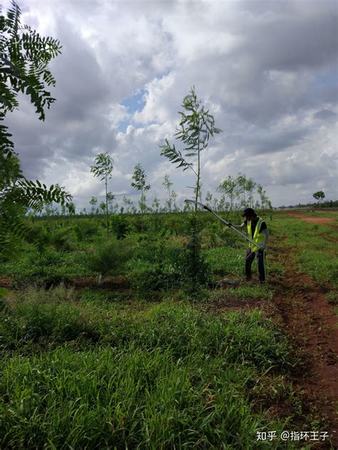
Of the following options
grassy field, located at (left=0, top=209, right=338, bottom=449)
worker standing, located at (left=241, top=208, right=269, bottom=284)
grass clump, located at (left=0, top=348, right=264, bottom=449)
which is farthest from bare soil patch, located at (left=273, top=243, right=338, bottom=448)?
grass clump, located at (left=0, top=348, right=264, bottom=449)

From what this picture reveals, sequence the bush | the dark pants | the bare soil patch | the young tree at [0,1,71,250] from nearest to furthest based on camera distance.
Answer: the young tree at [0,1,71,250] → the bare soil patch → the bush → the dark pants

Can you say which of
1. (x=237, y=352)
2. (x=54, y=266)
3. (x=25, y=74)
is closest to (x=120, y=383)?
(x=237, y=352)

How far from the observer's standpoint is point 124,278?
9633 mm

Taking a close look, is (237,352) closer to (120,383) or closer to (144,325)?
(144,325)

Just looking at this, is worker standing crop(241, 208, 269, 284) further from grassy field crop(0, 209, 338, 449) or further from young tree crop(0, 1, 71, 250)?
young tree crop(0, 1, 71, 250)

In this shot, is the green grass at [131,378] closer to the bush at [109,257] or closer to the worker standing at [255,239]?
the bush at [109,257]

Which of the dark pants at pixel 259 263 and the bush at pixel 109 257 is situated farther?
the dark pants at pixel 259 263

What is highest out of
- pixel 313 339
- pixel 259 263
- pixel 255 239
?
pixel 255 239

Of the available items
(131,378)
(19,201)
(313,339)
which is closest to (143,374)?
(131,378)

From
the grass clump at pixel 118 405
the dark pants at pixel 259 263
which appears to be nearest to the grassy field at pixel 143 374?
the grass clump at pixel 118 405

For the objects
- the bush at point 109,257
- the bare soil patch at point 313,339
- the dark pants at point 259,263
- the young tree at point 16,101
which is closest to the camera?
the young tree at point 16,101

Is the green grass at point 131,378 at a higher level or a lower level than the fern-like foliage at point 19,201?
lower

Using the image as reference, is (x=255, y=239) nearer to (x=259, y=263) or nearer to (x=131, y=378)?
(x=259, y=263)

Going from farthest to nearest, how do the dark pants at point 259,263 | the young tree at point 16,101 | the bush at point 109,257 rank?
1. the dark pants at point 259,263
2. the bush at point 109,257
3. the young tree at point 16,101
